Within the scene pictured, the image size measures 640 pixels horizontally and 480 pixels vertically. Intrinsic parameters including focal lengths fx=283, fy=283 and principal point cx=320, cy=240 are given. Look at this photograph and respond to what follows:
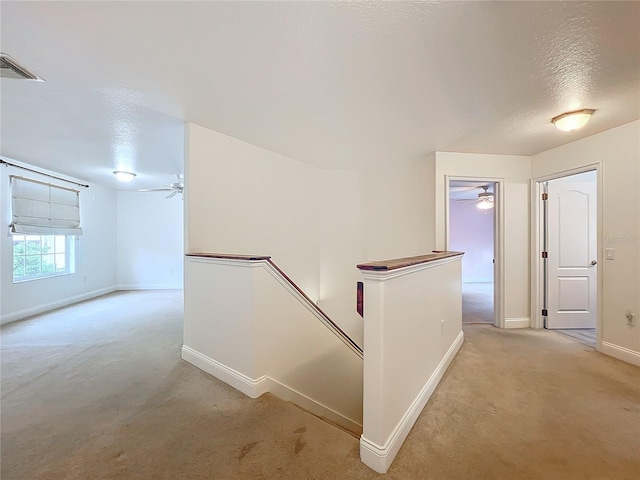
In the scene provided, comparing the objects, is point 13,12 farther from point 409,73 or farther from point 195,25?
point 409,73

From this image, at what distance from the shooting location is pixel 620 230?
2863 mm

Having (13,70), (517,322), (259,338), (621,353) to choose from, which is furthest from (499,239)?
(13,70)

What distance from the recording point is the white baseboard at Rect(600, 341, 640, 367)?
271 centimetres

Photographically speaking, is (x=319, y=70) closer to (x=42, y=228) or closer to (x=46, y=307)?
(x=42, y=228)

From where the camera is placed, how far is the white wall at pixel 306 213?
292 cm

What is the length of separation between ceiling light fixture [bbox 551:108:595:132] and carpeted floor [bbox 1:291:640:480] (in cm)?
223

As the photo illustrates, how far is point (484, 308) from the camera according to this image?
507cm

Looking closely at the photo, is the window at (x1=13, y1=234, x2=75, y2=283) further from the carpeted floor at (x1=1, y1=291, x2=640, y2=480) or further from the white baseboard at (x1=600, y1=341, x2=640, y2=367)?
the white baseboard at (x1=600, y1=341, x2=640, y2=367)

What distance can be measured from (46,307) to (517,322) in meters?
7.19

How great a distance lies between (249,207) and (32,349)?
2.77 m

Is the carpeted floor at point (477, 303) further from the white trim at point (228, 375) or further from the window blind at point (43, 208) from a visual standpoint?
the window blind at point (43, 208)

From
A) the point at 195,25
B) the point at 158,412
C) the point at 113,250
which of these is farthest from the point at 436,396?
the point at 113,250

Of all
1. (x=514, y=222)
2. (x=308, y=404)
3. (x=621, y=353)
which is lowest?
(x=308, y=404)

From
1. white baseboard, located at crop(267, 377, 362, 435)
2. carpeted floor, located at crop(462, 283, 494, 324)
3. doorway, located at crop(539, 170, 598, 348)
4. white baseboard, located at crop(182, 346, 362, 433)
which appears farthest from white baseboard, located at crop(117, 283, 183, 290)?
doorway, located at crop(539, 170, 598, 348)
